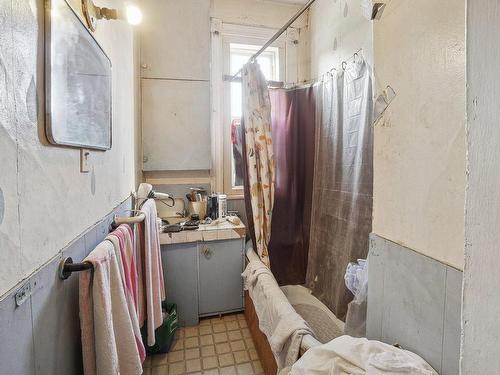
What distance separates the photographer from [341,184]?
1.86m

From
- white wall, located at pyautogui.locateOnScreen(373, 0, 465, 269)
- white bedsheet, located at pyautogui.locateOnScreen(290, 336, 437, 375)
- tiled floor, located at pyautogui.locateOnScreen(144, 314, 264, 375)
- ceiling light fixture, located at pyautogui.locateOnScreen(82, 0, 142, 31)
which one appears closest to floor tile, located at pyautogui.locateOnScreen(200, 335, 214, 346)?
tiled floor, located at pyautogui.locateOnScreen(144, 314, 264, 375)

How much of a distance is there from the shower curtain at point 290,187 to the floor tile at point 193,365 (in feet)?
2.81

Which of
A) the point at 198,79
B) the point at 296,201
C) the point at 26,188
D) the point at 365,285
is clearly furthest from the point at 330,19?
the point at 26,188

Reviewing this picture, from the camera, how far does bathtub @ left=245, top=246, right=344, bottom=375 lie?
1.62m

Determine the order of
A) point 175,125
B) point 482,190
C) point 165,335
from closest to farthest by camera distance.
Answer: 1. point 482,190
2. point 165,335
3. point 175,125

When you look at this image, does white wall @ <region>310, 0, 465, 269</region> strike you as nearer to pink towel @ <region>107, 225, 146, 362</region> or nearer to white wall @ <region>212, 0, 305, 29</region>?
pink towel @ <region>107, 225, 146, 362</region>

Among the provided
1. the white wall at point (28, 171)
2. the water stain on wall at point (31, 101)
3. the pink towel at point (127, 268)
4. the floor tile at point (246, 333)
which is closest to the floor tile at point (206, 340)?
the floor tile at point (246, 333)

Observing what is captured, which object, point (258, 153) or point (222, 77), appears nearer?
point (258, 153)

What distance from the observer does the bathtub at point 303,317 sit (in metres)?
1.62

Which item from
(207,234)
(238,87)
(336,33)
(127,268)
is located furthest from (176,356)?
(336,33)

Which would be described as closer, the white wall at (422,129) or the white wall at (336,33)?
the white wall at (422,129)

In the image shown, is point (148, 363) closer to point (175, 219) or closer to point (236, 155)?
point (175, 219)

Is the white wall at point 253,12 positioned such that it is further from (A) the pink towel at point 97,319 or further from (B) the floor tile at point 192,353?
(B) the floor tile at point 192,353

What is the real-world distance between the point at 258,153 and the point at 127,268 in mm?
1340
